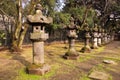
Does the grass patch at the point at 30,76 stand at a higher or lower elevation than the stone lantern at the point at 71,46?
lower

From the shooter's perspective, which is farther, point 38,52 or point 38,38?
point 38,52

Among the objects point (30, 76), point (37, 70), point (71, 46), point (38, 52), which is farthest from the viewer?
point (71, 46)

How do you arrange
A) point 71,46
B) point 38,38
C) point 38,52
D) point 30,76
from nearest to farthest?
point 30,76 → point 38,38 → point 38,52 → point 71,46

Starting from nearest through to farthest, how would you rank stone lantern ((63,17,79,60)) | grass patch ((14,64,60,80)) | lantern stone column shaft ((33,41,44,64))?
1. grass patch ((14,64,60,80))
2. lantern stone column shaft ((33,41,44,64))
3. stone lantern ((63,17,79,60))

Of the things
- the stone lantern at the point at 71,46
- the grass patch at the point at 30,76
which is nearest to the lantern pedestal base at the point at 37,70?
the grass patch at the point at 30,76

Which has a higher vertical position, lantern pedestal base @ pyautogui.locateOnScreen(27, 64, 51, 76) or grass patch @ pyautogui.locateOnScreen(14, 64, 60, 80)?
lantern pedestal base @ pyautogui.locateOnScreen(27, 64, 51, 76)

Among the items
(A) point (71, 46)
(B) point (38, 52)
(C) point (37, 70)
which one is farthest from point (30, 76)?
(A) point (71, 46)

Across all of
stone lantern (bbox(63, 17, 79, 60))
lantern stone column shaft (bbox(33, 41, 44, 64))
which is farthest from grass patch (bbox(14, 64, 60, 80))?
stone lantern (bbox(63, 17, 79, 60))

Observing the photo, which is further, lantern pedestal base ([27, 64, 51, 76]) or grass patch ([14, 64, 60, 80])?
lantern pedestal base ([27, 64, 51, 76])

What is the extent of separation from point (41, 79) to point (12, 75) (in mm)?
1218

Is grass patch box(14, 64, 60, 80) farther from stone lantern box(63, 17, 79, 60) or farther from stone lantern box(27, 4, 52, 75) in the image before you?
stone lantern box(63, 17, 79, 60)

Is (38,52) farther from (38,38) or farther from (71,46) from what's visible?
(71,46)

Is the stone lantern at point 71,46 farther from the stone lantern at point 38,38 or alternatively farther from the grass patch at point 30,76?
the stone lantern at point 38,38

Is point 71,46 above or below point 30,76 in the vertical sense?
above
